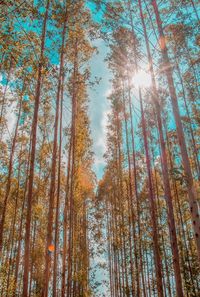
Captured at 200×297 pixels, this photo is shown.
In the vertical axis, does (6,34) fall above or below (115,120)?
below

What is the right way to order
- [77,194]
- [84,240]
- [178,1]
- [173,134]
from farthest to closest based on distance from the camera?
[84,240] < [173,134] < [77,194] < [178,1]

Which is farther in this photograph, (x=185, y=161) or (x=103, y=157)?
(x=103, y=157)

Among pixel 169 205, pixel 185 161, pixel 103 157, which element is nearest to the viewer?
pixel 185 161

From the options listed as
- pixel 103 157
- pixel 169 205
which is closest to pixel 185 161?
pixel 169 205

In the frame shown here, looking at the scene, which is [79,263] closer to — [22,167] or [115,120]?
[22,167]

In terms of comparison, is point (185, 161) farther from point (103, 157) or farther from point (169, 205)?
point (103, 157)

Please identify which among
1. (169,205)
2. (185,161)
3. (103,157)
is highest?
(103,157)

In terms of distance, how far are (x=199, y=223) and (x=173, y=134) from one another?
7.86m

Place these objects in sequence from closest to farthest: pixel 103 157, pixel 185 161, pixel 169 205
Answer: pixel 185 161
pixel 169 205
pixel 103 157

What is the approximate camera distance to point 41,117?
1185cm

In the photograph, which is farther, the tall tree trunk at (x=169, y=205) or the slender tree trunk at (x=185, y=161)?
the tall tree trunk at (x=169, y=205)

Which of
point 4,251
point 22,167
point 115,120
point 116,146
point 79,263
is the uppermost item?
point 115,120

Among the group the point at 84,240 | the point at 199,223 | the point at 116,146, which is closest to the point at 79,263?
the point at 84,240

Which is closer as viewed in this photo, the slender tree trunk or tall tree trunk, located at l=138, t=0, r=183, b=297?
the slender tree trunk
